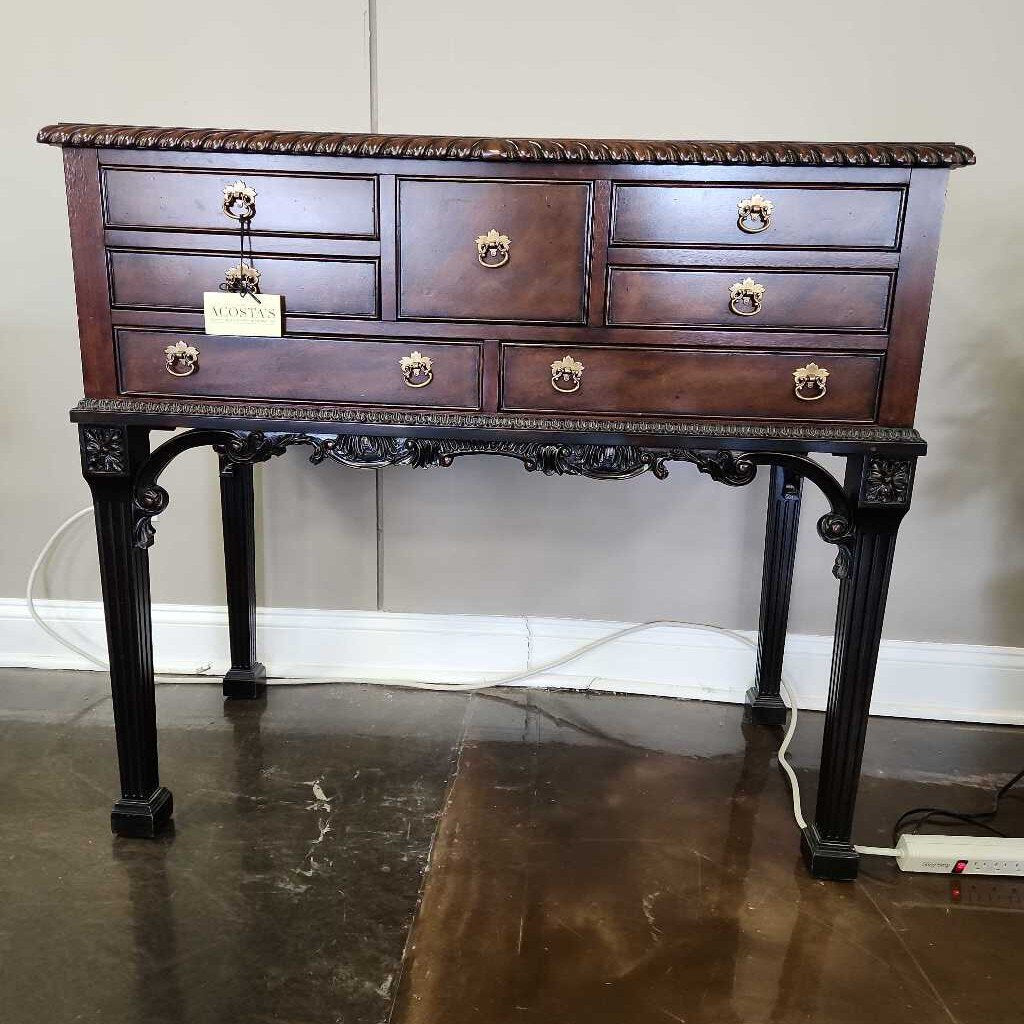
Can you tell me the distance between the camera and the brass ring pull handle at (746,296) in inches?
54.2

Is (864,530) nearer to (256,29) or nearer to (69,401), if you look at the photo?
(256,29)

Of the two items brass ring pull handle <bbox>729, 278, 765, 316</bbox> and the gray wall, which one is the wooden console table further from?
the gray wall

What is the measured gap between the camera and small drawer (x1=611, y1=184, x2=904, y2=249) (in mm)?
1341

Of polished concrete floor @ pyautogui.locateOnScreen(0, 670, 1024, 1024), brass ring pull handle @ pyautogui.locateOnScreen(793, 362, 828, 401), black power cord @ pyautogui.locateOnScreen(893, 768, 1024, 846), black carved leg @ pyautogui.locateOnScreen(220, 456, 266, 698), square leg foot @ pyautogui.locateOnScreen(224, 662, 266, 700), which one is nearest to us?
polished concrete floor @ pyautogui.locateOnScreen(0, 670, 1024, 1024)

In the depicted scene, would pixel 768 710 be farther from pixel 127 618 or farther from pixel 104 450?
pixel 104 450

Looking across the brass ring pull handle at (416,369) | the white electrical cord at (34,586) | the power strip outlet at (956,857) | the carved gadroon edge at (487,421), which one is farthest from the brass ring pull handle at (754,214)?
the white electrical cord at (34,586)

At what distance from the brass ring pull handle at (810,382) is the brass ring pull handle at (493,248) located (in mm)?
483

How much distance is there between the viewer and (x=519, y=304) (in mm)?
1411

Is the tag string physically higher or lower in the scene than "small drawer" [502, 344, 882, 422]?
higher

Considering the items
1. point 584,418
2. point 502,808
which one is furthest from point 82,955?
point 584,418

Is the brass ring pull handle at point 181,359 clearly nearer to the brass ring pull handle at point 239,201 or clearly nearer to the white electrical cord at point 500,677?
the brass ring pull handle at point 239,201

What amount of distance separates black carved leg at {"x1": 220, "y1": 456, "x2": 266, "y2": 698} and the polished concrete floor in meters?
0.07

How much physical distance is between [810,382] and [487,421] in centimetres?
50

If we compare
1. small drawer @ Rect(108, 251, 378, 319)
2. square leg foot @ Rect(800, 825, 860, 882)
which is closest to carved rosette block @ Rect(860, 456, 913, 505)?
square leg foot @ Rect(800, 825, 860, 882)
